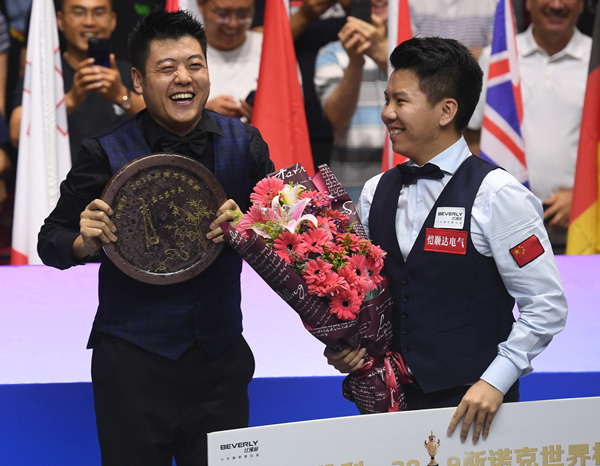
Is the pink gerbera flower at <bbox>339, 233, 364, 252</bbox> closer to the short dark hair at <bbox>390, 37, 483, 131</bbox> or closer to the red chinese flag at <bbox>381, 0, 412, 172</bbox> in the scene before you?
the short dark hair at <bbox>390, 37, 483, 131</bbox>

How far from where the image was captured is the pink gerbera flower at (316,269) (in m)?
1.35

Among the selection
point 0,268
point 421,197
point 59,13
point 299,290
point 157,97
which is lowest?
point 0,268

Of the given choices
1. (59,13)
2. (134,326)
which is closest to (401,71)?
(134,326)

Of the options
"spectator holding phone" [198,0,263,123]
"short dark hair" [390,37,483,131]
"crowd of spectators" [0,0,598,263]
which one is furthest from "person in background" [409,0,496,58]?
"short dark hair" [390,37,483,131]

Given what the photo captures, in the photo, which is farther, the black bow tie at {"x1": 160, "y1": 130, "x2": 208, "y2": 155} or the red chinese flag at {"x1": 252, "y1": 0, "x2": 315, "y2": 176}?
the red chinese flag at {"x1": 252, "y1": 0, "x2": 315, "y2": 176}

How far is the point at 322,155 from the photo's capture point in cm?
404

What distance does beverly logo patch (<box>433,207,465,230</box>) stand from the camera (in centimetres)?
147

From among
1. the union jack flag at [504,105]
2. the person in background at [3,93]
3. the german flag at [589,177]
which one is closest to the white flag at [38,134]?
the person in background at [3,93]

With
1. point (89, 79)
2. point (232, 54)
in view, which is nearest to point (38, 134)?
point (89, 79)

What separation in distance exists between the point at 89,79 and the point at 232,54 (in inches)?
32.8

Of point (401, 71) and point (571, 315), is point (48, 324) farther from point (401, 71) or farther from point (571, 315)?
point (571, 315)

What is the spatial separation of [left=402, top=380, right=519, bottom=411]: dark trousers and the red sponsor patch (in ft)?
1.06

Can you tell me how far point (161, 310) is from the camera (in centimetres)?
161

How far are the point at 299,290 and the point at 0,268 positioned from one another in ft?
8.34
